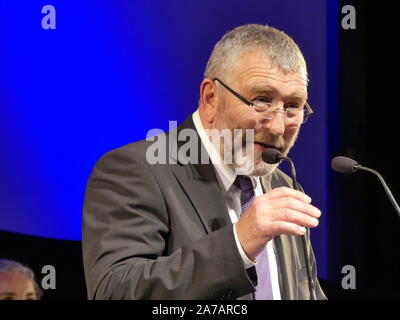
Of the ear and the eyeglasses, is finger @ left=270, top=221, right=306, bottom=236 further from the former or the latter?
the ear

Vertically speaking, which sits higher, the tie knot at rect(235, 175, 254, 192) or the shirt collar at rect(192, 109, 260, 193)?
the shirt collar at rect(192, 109, 260, 193)

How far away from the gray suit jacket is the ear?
0.06 metres

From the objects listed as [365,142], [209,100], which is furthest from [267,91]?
[365,142]

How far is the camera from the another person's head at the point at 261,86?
1936 mm

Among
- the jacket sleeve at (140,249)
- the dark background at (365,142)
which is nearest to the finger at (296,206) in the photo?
the jacket sleeve at (140,249)

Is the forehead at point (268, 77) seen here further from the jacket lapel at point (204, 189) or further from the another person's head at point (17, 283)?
the another person's head at point (17, 283)

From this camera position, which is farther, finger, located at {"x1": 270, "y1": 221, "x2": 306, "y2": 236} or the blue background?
the blue background

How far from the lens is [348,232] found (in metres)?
3.18

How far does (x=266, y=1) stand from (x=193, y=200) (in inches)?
58.6

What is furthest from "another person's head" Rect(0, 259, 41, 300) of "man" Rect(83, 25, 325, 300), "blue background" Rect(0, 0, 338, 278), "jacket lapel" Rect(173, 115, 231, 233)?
"jacket lapel" Rect(173, 115, 231, 233)

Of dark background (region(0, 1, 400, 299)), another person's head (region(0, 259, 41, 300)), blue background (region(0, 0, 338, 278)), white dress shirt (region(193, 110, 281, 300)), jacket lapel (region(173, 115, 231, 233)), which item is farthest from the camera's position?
dark background (region(0, 1, 400, 299))

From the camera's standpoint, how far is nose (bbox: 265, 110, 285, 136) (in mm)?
1926
